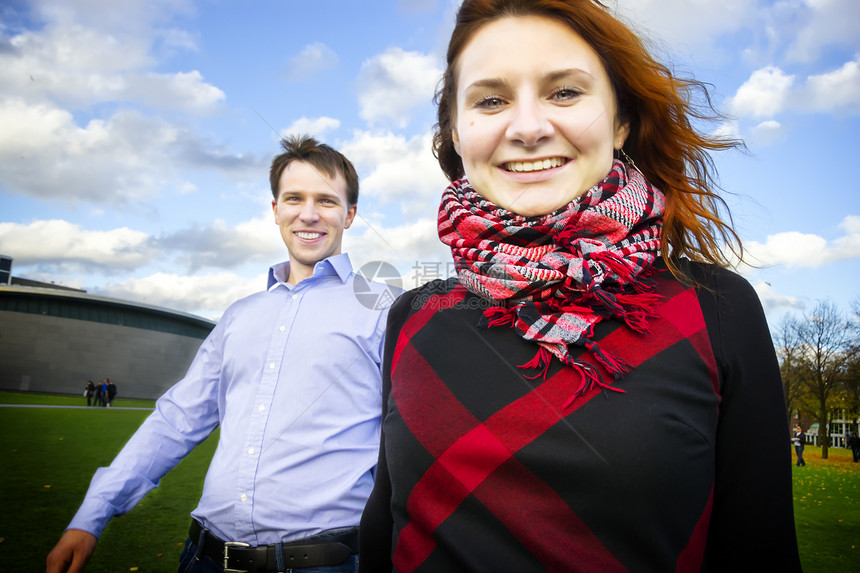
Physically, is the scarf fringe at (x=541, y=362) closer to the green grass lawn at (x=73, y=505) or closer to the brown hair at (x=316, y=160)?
the brown hair at (x=316, y=160)

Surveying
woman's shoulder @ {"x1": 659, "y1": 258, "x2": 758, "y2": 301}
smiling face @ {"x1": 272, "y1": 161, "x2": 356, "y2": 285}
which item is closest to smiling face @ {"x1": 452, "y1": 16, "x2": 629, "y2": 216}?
woman's shoulder @ {"x1": 659, "y1": 258, "x2": 758, "y2": 301}

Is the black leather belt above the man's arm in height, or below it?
below

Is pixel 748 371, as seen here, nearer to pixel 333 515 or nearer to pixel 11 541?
pixel 333 515

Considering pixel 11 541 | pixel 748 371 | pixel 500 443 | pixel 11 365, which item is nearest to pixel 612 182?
pixel 748 371

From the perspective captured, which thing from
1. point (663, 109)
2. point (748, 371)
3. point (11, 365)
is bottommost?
point (11, 365)

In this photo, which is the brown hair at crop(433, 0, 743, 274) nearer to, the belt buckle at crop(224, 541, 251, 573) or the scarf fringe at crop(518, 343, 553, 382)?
the scarf fringe at crop(518, 343, 553, 382)

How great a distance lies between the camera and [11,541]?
6.54 metres

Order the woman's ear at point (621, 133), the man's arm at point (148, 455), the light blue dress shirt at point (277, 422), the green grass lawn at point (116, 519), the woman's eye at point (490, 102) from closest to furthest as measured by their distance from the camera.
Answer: the woman's eye at point (490, 102)
the woman's ear at point (621, 133)
the man's arm at point (148, 455)
the light blue dress shirt at point (277, 422)
the green grass lawn at point (116, 519)

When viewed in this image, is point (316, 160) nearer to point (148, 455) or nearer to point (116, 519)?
point (148, 455)

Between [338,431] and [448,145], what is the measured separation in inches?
62.2

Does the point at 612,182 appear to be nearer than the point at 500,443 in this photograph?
No

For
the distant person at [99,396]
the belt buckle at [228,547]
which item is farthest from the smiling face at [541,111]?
the distant person at [99,396]

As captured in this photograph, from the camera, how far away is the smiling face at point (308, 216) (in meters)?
3.26

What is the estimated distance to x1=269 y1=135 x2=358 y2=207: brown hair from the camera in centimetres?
349
